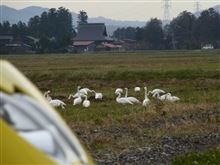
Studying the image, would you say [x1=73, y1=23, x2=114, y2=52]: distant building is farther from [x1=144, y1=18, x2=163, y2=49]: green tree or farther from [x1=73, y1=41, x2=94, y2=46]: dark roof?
[x1=144, y1=18, x2=163, y2=49]: green tree

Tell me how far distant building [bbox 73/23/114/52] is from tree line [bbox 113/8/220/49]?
8.56 m

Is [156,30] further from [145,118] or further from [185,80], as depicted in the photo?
[145,118]

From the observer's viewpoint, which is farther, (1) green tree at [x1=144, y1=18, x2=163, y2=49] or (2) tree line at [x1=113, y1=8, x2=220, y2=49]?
(2) tree line at [x1=113, y1=8, x2=220, y2=49]

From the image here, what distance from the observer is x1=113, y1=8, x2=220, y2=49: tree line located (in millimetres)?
111375

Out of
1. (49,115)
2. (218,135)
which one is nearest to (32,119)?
(49,115)

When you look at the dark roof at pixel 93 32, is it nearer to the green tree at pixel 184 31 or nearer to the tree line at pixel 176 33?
the tree line at pixel 176 33

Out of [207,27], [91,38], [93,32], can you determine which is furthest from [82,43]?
[207,27]

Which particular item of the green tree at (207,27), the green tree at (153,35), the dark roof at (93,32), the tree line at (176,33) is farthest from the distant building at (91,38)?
the green tree at (207,27)

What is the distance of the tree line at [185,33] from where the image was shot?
111m

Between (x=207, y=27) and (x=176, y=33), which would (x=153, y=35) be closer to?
(x=176, y=33)

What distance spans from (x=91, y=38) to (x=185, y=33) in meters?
21.6

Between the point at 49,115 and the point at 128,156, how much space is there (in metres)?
8.30

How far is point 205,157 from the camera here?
9461mm

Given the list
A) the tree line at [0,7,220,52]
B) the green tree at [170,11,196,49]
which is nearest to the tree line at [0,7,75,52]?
the tree line at [0,7,220,52]
